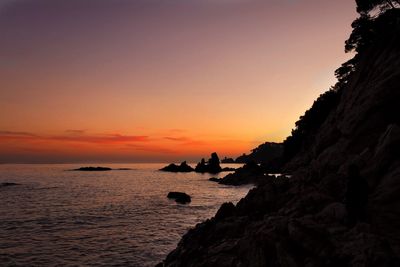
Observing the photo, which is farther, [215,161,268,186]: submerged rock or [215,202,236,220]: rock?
[215,161,268,186]: submerged rock

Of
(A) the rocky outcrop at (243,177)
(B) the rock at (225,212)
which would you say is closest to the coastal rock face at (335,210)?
(B) the rock at (225,212)

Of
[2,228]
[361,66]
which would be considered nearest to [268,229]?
[361,66]

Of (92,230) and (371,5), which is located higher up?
(371,5)

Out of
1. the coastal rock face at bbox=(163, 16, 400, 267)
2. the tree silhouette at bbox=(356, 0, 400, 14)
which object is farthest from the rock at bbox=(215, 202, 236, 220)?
the tree silhouette at bbox=(356, 0, 400, 14)

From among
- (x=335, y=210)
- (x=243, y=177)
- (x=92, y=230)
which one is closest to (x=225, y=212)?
(x=335, y=210)

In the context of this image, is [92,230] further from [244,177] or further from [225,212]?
[244,177]

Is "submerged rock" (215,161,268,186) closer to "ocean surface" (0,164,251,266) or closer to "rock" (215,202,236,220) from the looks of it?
"ocean surface" (0,164,251,266)

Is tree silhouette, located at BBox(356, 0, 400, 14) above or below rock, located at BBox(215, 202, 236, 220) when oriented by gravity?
above

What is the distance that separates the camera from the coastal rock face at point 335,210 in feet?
54.5

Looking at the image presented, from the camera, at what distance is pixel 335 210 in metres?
20.0

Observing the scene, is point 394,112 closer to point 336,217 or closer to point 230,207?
point 336,217

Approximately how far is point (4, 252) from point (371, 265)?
36.3 metres

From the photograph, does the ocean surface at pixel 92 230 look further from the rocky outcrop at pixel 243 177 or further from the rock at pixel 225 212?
the rocky outcrop at pixel 243 177

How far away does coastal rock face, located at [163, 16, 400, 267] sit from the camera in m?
16.6
